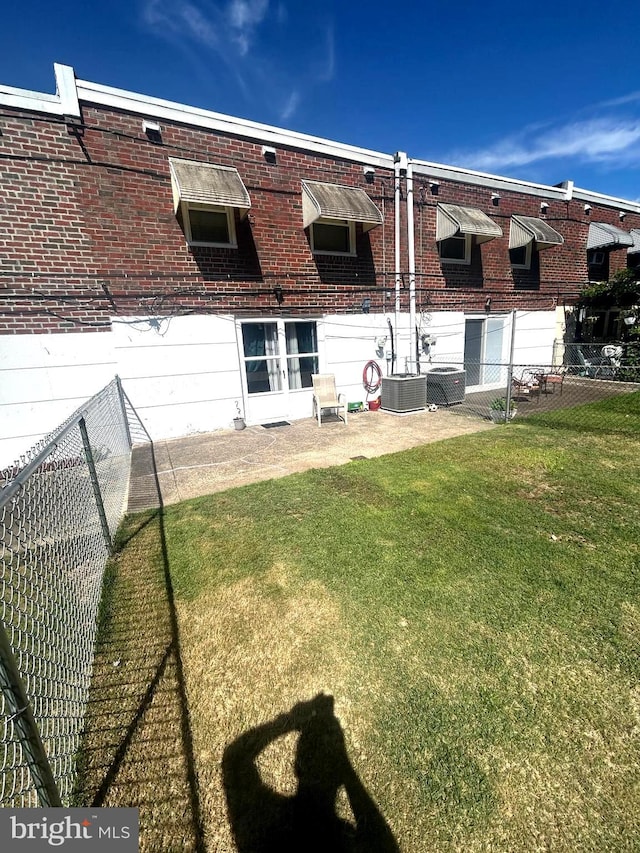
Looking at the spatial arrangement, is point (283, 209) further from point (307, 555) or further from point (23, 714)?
point (23, 714)

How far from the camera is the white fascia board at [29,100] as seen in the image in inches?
214

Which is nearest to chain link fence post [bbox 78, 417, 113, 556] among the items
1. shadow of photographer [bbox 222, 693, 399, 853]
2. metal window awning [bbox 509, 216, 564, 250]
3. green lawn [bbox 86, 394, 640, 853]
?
green lawn [bbox 86, 394, 640, 853]

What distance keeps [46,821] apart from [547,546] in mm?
3516

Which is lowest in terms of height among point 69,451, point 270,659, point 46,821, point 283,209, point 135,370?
Answer: point 270,659

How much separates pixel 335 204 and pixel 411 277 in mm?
2908

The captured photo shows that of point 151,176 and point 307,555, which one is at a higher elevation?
point 151,176

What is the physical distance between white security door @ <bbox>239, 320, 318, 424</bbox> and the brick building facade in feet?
0.11

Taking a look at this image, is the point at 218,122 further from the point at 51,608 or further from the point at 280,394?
the point at 51,608

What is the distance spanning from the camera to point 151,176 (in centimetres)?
650

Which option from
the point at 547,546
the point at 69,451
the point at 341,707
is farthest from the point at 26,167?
the point at 547,546

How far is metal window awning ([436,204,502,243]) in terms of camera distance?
910 cm

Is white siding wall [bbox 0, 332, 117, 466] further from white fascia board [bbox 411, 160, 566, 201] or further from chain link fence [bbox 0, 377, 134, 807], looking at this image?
white fascia board [bbox 411, 160, 566, 201]

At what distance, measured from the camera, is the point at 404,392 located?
8.55 metres

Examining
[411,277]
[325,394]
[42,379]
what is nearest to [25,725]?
[42,379]
